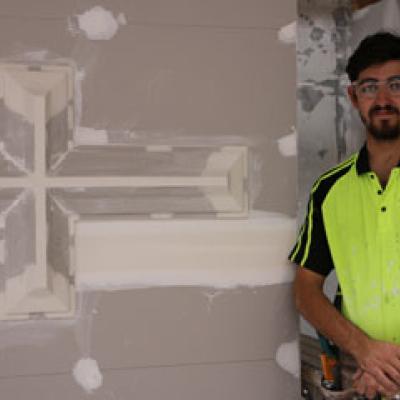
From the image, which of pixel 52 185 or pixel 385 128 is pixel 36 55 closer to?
pixel 52 185

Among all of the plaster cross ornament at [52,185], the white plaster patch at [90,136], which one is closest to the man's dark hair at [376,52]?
the plaster cross ornament at [52,185]

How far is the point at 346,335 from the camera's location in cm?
152

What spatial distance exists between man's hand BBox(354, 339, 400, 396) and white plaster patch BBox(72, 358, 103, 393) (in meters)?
0.68

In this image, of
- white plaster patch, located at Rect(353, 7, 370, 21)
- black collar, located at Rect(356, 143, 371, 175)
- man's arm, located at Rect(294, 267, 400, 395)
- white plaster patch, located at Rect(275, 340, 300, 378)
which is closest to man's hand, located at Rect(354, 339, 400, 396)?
man's arm, located at Rect(294, 267, 400, 395)

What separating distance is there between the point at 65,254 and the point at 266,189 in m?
0.58

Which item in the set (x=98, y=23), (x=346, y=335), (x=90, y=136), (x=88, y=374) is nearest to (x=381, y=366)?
(x=346, y=335)

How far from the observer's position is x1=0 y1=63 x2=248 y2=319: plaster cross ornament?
1.52m

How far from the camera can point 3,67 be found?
1.51m

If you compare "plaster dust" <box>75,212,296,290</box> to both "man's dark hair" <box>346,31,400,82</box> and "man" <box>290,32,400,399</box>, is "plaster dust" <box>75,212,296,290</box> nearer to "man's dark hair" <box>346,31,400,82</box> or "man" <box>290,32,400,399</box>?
"man" <box>290,32,400,399</box>

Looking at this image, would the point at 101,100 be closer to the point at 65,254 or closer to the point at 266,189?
the point at 65,254

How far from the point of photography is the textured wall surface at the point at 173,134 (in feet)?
5.05

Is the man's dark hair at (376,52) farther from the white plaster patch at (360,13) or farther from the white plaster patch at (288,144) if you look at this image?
the white plaster patch at (360,13)

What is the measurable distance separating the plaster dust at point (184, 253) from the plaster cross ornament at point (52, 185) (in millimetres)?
39

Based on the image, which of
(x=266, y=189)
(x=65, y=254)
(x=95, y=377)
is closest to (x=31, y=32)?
(x=65, y=254)
